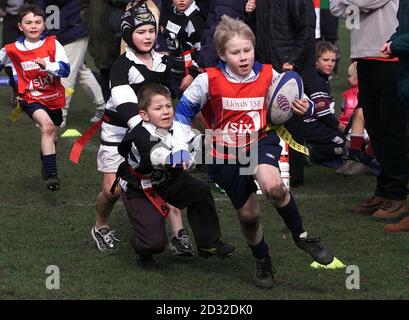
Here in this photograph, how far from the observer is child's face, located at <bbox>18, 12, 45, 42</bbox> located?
1012 centimetres

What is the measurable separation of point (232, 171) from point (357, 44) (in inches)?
95.3

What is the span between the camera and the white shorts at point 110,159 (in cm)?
824

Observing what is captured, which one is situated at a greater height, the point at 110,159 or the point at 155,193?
the point at 110,159

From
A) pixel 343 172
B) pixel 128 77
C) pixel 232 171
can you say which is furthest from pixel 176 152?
pixel 343 172

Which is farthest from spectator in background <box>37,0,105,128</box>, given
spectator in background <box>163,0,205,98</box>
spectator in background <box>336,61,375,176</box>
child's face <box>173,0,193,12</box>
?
spectator in background <box>336,61,375,176</box>

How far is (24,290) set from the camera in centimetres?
712

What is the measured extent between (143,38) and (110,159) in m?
0.98

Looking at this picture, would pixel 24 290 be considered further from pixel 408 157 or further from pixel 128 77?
pixel 408 157

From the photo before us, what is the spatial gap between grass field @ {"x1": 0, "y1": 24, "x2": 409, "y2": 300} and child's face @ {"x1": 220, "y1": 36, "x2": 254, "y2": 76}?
4.61 feet

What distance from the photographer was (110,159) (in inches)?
326

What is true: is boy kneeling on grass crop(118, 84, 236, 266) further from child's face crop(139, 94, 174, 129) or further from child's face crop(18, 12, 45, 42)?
child's face crop(18, 12, 45, 42)

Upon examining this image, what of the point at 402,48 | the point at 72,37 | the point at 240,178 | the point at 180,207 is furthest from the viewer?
the point at 72,37

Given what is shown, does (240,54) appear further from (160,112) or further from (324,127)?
(324,127)

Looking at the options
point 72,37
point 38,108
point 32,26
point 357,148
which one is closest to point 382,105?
point 357,148
